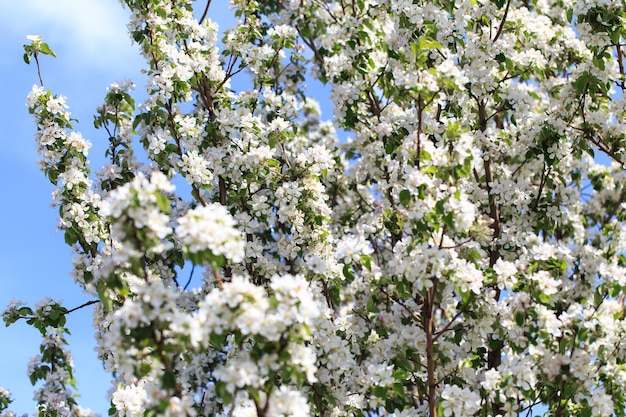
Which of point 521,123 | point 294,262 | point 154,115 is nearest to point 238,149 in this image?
point 154,115

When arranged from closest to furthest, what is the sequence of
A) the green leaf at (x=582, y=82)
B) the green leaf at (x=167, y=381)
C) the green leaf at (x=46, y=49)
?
the green leaf at (x=167, y=381)
the green leaf at (x=582, y=82)
the green leaf at (x=46, y=49)

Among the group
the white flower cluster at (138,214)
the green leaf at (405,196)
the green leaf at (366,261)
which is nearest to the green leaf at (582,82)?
the green leaf at (405,196)

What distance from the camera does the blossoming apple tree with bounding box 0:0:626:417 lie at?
378cm

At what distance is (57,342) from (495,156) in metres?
4.65

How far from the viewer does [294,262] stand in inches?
273

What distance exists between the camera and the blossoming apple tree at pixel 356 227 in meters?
3.78

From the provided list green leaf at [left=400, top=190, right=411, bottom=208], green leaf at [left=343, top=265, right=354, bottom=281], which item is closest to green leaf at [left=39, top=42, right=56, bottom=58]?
green leaf at [left=343, top=265, right=354, bottom=281]

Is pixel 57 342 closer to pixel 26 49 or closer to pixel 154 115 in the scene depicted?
pixel 154 115

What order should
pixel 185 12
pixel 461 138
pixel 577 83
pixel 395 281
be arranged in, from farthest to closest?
pixel 185 12
pixel 577 83
pixel 395 281
pixel 461 138

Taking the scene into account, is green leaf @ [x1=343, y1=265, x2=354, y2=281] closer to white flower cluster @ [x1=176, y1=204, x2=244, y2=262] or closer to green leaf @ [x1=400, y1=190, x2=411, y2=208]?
green leaf @ [x1=400, y1=190, x2=411, y2=208]

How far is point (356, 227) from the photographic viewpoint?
6.83m

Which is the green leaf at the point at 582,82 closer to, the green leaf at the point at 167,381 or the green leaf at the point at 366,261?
the green leaf at the point at 366,261

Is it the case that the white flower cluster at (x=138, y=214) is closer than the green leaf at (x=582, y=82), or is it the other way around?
the white flower cluster at (x=138, y=214)

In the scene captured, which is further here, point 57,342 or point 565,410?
point 57,342
